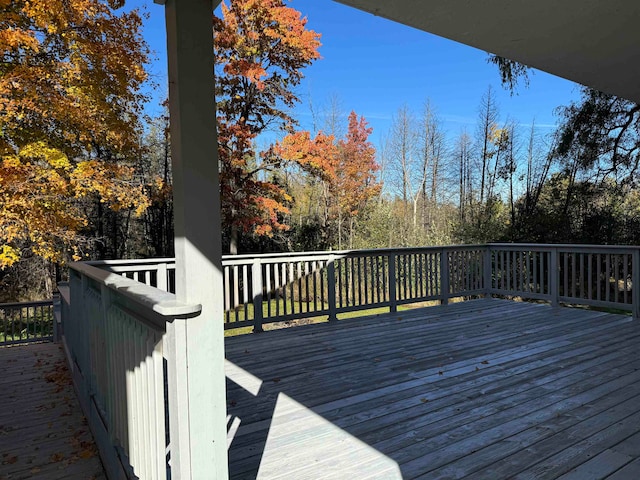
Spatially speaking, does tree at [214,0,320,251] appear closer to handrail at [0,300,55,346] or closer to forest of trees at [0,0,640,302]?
forest of trees at [0,0,640,302]

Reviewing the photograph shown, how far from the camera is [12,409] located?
320 cm

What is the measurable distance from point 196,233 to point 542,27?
206cm

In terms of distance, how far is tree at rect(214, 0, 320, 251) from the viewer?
10461mm

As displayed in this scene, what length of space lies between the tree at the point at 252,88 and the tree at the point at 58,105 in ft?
9.36

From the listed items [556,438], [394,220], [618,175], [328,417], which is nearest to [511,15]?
[556,438]

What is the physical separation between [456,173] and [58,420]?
43.6ft

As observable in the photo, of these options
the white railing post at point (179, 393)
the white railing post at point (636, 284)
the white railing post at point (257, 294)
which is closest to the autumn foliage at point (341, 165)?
the white railing post at point (257, 294)

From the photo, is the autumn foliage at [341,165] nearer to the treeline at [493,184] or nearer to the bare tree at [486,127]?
the treeline at [493,184]

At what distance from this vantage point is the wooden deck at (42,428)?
89.5 inches

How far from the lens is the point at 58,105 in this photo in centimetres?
655

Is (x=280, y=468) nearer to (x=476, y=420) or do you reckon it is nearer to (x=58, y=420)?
(x=476, y=420)

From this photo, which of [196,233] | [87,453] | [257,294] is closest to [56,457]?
[87,453]

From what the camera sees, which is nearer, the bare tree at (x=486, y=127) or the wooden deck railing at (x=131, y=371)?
the wooden deck railing at (x=131, y=371)

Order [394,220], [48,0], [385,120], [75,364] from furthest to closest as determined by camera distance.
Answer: [385,120], [394,220], [48,0], [75,364]
